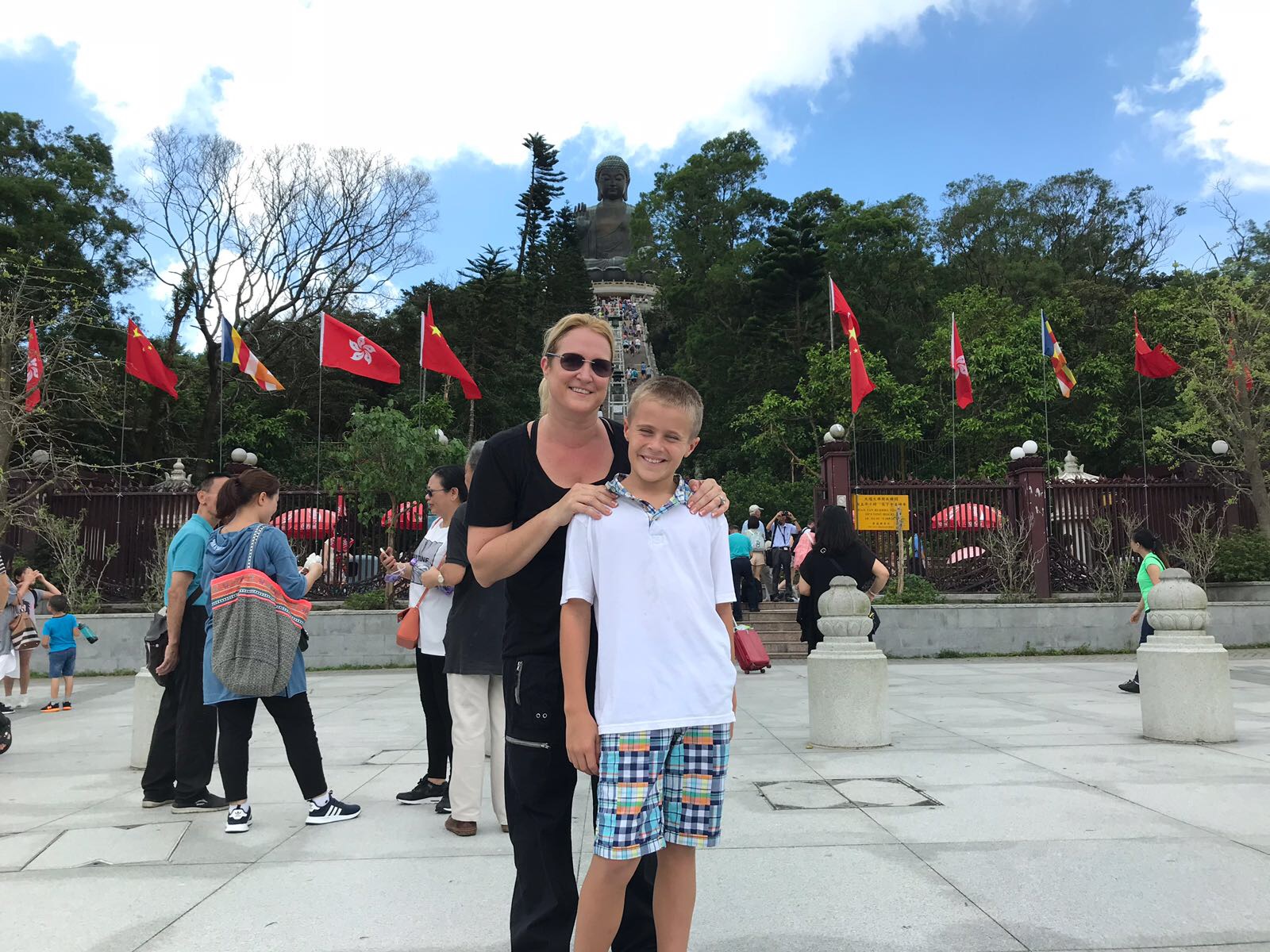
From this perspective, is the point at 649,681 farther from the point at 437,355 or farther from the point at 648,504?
the point at 437,355

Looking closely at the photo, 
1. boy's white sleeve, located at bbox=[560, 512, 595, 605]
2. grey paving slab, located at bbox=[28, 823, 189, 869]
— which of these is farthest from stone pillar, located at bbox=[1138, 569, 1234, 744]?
grey paving slab, located at bbox=[28, 823, 189, 869]

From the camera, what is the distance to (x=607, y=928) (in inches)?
83.8

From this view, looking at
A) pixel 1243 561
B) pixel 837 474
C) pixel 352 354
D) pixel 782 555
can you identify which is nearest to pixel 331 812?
pixel 837 474

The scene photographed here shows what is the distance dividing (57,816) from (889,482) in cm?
1359

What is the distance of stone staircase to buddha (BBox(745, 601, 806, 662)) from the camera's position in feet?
47.1

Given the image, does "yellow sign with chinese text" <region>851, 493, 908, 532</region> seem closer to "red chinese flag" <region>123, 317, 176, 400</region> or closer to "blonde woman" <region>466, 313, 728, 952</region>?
"red chinese flag" <region>123, 317, 176, 400</region>

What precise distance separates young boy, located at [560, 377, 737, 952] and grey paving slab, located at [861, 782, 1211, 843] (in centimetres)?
222

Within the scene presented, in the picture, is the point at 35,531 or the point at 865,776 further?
the point at 35,531

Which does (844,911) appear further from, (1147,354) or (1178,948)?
(1147,354)

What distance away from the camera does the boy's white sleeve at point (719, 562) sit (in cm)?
227

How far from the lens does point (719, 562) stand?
229 centimetres

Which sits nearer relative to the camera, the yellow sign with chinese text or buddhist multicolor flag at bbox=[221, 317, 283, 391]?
the yellow sign with chinese text

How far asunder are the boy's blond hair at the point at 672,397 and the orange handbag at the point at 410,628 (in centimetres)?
292

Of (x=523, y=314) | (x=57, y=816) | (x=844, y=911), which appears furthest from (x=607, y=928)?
(x=523, y=314)
